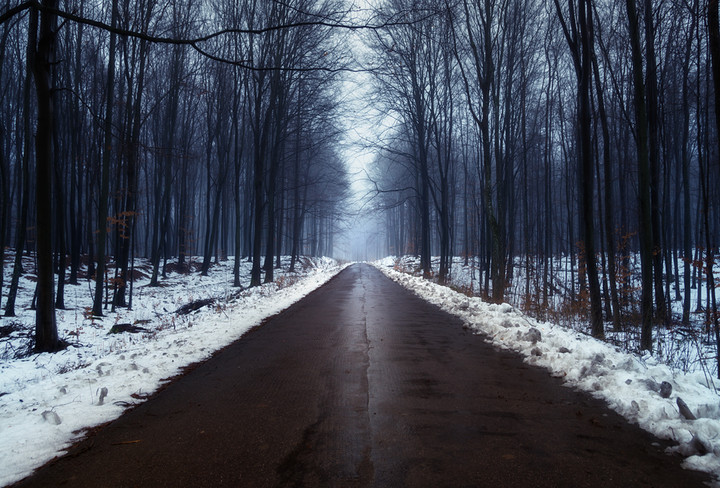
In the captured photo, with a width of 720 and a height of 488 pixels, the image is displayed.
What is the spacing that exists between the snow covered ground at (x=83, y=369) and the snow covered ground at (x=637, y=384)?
4.67 metres

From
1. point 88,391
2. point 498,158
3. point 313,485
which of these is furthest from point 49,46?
point 498,158

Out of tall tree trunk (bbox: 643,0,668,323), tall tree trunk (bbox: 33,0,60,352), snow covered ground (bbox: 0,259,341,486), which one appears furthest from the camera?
tall tree trunk (bbox: 643,0,668,323)

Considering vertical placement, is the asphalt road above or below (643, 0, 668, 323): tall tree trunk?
below

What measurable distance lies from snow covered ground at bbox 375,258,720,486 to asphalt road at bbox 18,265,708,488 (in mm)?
171

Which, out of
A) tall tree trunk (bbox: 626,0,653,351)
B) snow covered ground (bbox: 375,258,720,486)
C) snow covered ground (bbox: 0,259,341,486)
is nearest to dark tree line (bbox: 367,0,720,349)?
tall tree trunk (bbox: 626,0,653,351)

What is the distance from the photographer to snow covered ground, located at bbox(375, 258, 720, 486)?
3.14 meters

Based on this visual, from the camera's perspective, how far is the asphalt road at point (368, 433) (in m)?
2.73

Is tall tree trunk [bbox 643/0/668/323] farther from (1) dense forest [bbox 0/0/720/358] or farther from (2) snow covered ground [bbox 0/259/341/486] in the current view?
(2) snow covered ground [bbox 0/259/341/486]

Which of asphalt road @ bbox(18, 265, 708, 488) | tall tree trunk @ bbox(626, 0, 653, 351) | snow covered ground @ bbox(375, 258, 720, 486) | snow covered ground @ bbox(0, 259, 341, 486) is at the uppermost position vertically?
tall tree trunk @ bbox(626, 0, 653, 351)

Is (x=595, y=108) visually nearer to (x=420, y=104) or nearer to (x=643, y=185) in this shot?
(x=420, y=104)

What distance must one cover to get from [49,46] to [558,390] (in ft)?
34.7

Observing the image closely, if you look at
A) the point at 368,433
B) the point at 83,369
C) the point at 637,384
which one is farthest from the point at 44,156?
the point at 637,384

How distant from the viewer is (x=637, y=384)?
423 cm

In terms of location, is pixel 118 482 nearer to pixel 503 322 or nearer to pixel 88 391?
pixel 88 391
